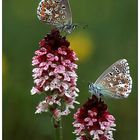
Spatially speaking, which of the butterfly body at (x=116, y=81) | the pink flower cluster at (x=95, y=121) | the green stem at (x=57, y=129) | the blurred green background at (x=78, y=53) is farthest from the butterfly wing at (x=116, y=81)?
the blurred green background at (x=78, y=53)

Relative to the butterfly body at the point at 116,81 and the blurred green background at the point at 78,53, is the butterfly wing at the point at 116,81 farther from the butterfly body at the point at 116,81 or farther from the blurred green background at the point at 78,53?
the blurred green background at the point at 78,53

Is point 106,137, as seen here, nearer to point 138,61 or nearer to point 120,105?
point 120,105

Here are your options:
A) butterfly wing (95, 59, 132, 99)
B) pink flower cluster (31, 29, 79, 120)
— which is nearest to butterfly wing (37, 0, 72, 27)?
pink flower cluster (31, 29, 79, 120)

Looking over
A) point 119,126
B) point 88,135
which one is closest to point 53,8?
point 88,135

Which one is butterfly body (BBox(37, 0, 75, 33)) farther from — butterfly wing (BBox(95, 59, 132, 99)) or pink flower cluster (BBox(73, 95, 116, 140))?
pink flower cluster (BBox(73, 95, 116, 140))

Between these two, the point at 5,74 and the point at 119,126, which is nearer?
the point at 119,126

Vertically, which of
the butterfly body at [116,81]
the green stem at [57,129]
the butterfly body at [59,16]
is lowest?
the green stem at [57,129]
